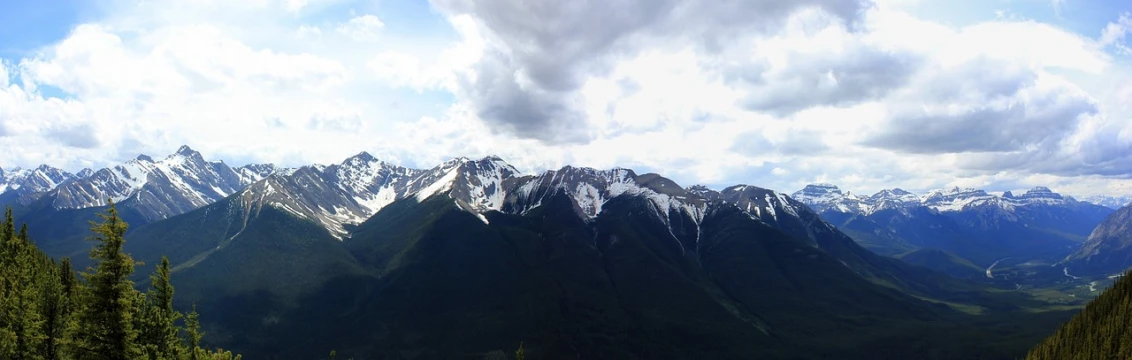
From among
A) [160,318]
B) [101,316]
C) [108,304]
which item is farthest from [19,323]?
[108,304]

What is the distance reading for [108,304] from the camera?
4694 centimetres

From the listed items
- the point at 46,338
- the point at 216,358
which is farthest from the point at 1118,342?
the point at 46,338

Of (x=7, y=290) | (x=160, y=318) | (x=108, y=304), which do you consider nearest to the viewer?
(x=108, y=304)

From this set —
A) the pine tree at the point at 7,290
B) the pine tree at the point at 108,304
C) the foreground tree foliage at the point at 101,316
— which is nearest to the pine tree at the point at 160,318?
the foreground tree foliage at the point at 101,316

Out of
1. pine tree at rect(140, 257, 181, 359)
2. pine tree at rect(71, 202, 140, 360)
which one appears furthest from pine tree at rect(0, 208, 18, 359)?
pine tree at rect(71, 202, 140, 360)

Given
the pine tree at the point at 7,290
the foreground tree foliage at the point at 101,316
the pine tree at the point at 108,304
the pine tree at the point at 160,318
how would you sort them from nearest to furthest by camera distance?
the pine tree at the point at 108,304 → the foreground tree foliage at the point at 101,316 → the pine tree at the point at 160,318 → the pine tree at the point at 7,290

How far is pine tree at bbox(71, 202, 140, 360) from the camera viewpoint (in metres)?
45.5

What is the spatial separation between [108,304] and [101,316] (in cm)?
111

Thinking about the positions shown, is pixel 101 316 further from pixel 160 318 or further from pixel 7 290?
pixel 7 290

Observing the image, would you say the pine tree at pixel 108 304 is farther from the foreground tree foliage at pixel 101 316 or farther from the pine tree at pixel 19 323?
the pine tree at pixel 19 323

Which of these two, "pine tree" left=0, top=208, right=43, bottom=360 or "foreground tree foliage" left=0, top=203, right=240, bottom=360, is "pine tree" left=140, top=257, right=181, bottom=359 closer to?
"foreground tree foliage" left=0, top=203, right=240, bottom=360

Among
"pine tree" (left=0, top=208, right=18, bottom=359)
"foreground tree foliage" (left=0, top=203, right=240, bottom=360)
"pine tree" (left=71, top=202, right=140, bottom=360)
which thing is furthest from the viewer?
"pine tree" (left=0, top=208, right=18, bottom=359)

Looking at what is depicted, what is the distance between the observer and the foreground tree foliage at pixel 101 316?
46125mm

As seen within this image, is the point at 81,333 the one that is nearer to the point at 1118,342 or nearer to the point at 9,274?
the point at 9,274
